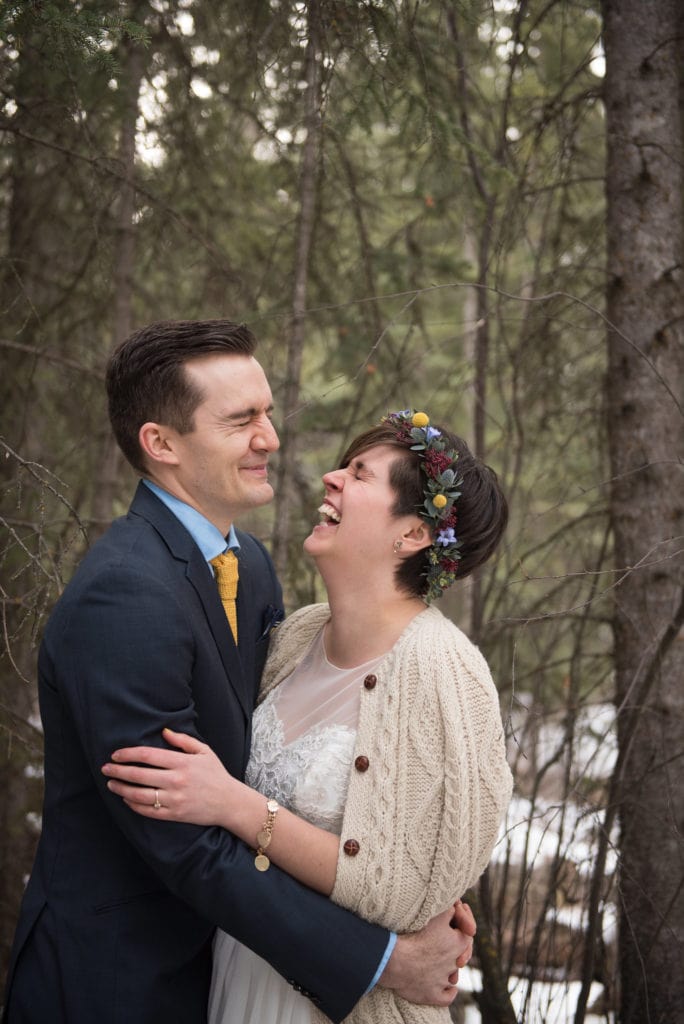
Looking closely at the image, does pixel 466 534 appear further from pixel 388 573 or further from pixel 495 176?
pixel 495 176

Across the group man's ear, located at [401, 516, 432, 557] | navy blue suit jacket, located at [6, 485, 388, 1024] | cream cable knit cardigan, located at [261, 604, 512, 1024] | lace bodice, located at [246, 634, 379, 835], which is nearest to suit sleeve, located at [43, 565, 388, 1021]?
navy blue suit jacket, located at [6, 485, 388, 1024]

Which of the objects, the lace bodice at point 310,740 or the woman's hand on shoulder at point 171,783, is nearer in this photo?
the woman's hand on shoulder at point 171,783

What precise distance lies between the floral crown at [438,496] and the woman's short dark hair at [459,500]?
0.06 ft

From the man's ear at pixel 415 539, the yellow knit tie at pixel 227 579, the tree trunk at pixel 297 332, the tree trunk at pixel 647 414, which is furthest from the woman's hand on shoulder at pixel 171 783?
the tree trunk at pixel 647 414

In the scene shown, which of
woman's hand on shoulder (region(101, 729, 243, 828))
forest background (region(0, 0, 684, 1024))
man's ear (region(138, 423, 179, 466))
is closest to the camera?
woman's hand on shoulder (region(101, 729, 243, 828))

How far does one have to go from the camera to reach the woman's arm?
71.6 inches

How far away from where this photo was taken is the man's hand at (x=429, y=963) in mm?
2020

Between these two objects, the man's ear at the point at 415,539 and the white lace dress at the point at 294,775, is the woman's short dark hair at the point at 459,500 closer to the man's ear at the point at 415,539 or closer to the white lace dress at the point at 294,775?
the man's ear at the point at 415,539

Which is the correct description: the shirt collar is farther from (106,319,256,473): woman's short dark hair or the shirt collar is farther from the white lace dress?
the white lace dress

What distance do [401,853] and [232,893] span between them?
1.22ft

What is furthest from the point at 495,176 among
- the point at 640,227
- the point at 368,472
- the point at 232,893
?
the point at 232,893

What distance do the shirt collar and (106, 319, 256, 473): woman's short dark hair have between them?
96 millimetres

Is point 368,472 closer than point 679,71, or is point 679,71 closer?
point 368,472

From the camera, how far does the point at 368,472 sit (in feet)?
7.70
